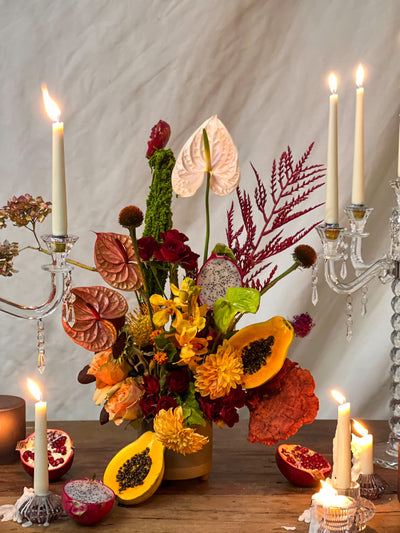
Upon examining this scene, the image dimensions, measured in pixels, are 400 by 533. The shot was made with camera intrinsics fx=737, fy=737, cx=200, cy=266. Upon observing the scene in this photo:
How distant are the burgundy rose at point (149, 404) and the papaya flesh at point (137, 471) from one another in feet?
0.13

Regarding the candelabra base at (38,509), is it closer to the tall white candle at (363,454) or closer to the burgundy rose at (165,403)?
the burgundy rose at (165,403)

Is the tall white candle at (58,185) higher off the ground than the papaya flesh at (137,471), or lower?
higher

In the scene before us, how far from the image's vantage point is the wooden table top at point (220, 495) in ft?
3.12

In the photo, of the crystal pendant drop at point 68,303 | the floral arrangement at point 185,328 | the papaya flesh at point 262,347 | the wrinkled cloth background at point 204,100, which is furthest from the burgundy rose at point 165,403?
the wrinkled cloth background at point 204,100

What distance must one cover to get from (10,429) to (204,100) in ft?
2.92

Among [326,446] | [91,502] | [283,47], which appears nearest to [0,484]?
[91,502]

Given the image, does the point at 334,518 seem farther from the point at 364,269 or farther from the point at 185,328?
the point at 364,269

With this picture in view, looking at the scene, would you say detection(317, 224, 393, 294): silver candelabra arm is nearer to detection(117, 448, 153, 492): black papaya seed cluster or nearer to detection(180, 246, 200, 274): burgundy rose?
detection(180, 246, 200, 274): burgundy rose

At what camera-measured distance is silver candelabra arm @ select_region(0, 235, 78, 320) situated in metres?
0.86

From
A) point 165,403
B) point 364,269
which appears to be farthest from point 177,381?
point 364,269

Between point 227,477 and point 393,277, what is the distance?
40 cm

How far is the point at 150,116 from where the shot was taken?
1706 mm

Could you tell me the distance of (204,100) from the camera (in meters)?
1.69

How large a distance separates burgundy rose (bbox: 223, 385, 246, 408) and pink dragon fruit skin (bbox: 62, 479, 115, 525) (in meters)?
0.20
